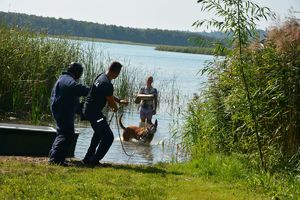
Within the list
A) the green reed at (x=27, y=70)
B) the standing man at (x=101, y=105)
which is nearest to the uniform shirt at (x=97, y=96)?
the standing man at (x=101, y=105)

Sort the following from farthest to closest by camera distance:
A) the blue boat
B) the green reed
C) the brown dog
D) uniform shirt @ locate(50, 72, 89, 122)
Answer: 1. the green reed
2. the brown dog
3. the blue boat
4. uniform shirt @ locate(50, 72, 89, 122)

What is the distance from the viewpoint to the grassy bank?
298 inches

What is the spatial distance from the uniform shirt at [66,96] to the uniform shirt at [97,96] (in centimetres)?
21

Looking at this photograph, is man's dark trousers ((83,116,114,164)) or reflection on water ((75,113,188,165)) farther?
reflection on water ((75,113,188,165))

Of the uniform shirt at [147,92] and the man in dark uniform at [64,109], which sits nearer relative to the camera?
the man in dark uniform at [64,109]

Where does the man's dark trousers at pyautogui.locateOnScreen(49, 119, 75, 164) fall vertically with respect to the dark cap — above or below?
below

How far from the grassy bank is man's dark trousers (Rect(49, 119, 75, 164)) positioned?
8.9 inches

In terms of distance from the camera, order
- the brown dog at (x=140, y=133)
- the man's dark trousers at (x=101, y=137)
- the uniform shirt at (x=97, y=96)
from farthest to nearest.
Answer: the brown dog at (x=140, y=133), the man's dark trousers at (x=101, y=137), the uniform shirt at (x=97, y=96)

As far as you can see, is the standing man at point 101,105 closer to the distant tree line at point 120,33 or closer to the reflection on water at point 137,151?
the reflection on water at point 137,151

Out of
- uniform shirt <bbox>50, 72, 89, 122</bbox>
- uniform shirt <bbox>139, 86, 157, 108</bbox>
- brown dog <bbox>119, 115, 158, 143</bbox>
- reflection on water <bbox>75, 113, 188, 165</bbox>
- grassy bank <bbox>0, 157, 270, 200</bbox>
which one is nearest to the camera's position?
grassy bank <bbox>0, 157, 270, 200</bbox>

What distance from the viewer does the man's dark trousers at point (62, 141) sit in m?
9.84

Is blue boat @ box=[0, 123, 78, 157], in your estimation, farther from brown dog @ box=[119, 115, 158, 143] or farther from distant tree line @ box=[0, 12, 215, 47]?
distant tree line @ box=[0, 12, 215, 47]

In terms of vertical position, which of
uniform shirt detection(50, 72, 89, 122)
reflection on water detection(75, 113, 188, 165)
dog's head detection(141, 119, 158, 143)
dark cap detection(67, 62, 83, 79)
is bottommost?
reflection on water detection(75, 113, 188, 165)

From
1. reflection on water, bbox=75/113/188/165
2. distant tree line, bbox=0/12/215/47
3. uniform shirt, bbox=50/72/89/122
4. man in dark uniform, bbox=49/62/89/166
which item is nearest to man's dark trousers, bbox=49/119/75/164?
man in dark uniform, bbox=49/62/89/166
